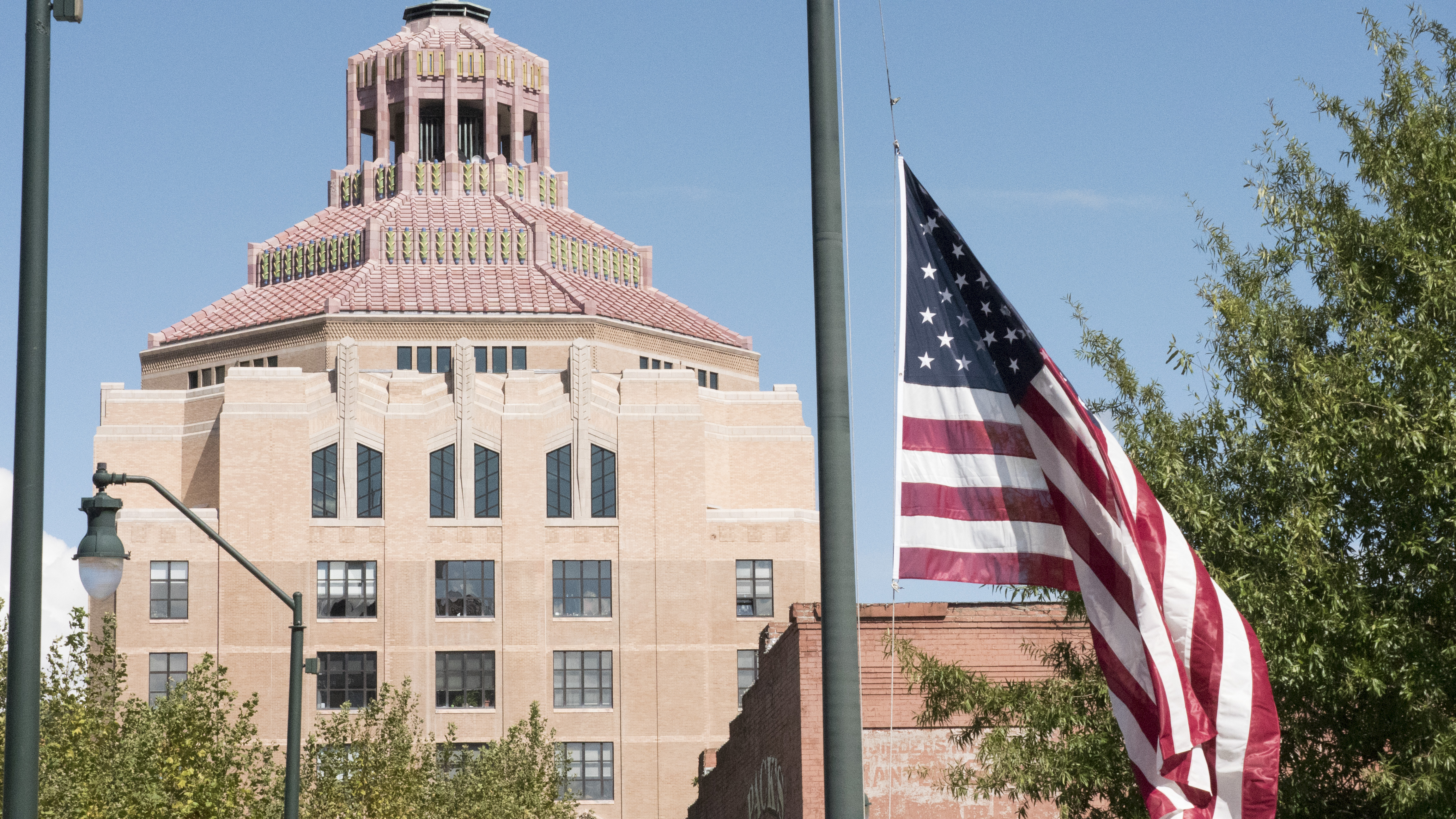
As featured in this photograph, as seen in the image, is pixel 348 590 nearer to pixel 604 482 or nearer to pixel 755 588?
pixel 604 482

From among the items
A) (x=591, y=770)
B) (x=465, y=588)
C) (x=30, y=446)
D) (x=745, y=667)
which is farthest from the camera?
(x=745, y=667)

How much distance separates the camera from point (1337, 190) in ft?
55.7

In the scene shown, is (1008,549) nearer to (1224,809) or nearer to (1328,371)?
(1224,809)

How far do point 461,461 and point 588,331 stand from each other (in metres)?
12.1

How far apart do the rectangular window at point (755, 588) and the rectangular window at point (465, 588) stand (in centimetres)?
950

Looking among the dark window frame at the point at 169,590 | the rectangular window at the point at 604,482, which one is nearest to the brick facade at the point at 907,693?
the rectangular window at the point at 604,482

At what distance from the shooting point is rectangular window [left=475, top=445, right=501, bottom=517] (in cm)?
7025

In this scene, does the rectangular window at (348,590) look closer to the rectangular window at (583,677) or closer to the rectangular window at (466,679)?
the rectangular window at (466,679)

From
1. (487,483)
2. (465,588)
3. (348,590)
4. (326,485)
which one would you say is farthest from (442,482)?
(348,590)

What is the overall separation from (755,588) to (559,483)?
8.71m

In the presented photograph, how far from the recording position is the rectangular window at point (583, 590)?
69.7 m

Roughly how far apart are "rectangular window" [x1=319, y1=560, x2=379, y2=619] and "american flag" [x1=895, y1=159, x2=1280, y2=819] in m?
60.3

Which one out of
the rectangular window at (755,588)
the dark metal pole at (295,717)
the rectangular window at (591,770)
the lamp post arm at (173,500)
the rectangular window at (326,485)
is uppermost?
the rectangular window at (326,485)

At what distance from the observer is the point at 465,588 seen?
6944 centimetres
